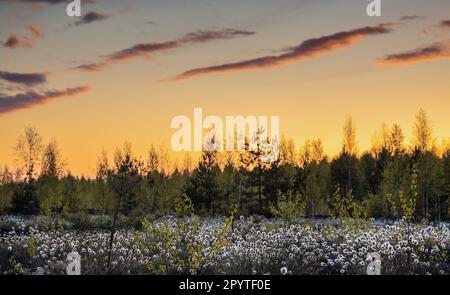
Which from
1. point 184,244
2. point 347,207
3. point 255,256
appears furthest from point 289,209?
point 184,244

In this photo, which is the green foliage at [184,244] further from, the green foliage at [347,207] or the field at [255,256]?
the green foliage at [347,207]

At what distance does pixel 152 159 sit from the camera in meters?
57.5

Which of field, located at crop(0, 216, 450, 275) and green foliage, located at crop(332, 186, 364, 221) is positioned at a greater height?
green foliage, located at crop(332, 186, 364, 221)

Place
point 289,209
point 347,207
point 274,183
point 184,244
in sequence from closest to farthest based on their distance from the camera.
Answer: point 184,244 → point 347,207 → point 289,209 → point 274,183

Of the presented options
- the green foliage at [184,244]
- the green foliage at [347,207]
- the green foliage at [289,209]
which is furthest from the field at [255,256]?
the green foliage at [289,209]

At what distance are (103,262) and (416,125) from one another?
3382 centimetres

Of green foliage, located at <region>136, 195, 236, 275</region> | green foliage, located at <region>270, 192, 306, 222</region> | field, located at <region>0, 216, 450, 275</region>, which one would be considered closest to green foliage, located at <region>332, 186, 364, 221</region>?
field, located at <region>0, 216, 450, 275</region>

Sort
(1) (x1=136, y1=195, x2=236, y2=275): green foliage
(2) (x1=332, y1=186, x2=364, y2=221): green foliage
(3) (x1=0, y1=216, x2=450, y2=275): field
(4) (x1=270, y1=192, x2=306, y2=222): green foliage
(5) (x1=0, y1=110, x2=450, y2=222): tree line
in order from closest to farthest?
(1) (x1=136, y1=195, x2=236, y2=275): green foliage → (3) (x1=0, y1=216, x2=450, y2=275): field → (2) (x1=332, y1=186, x2=364, y2=221): green foliage → (4) (x1=270, y1=192, x2=306, y2=222): green foliage → (5) (x1=0, y1=110, x2=450, y2=222): tree line

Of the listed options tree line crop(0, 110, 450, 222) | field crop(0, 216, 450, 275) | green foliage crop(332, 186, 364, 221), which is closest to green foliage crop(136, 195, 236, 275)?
field crop(0, 216, 450, 275)

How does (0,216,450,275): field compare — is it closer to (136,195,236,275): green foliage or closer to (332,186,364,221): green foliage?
(136,195,236,275): green foliage

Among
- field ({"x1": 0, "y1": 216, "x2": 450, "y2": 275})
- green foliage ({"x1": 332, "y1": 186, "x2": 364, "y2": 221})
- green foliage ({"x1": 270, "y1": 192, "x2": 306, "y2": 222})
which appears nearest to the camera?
field ({"x1": 0, "y1": 216, "x2": 450, "y2": 275})

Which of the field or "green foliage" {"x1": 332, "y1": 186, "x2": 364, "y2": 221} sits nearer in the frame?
the field

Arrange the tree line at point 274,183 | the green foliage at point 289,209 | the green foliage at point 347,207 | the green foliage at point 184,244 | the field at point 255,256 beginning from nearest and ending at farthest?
the green foliage at point 184,244 < the field at point 255,256 < the green foliage at point 347,207 < the green foliage at point 289,209 < the tree line at point 274,183

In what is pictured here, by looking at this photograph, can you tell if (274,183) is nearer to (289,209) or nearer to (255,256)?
(289,209)
